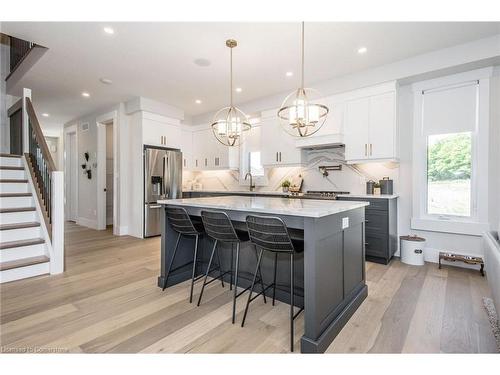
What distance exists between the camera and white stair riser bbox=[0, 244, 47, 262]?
3.02 meters

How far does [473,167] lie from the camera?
11.0ft

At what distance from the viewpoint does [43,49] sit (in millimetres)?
3279

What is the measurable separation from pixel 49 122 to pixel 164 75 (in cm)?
529

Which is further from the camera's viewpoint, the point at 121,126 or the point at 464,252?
the point at 121,126

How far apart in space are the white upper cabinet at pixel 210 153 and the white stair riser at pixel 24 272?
12.0ft

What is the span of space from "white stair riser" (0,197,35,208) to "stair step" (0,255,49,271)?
898mm

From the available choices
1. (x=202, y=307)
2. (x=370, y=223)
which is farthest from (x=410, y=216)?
(x=202, y=307)

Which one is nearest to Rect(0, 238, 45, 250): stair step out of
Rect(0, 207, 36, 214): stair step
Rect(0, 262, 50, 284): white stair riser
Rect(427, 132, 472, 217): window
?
Rect(0, 262, 50, 284): white stair riser

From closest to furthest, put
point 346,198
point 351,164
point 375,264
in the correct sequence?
point 375,264, point 346,198, point 351,164

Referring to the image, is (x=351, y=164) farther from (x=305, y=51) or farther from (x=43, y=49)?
(x=43, y=49)

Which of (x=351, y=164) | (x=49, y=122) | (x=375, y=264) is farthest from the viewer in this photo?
(x=49, y=122)

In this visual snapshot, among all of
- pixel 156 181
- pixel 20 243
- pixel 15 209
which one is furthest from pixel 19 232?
pixel 156 181

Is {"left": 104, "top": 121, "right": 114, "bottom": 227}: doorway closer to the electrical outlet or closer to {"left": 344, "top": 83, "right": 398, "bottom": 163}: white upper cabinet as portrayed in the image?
{"left": 344, "top": 83, "right": 398, "bottom": 163}: white upper cabinet

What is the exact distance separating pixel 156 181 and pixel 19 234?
7.64 feet
